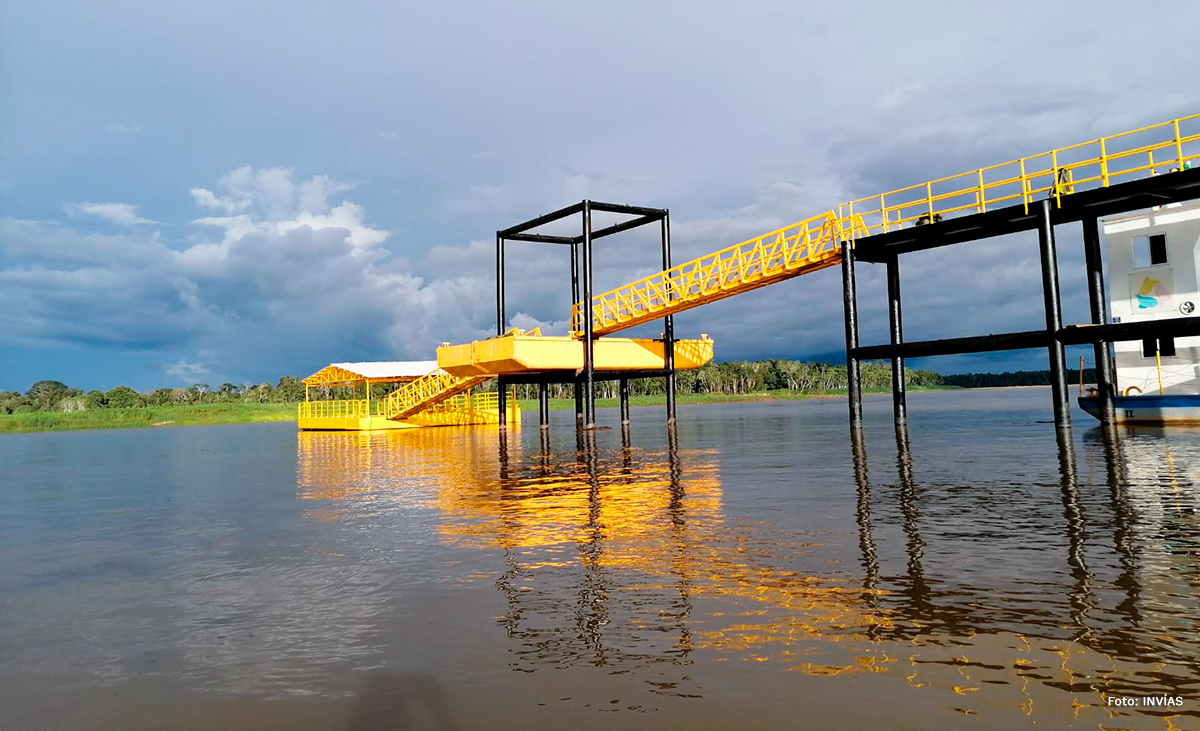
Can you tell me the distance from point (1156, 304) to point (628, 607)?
28.9m

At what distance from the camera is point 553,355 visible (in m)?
34.3

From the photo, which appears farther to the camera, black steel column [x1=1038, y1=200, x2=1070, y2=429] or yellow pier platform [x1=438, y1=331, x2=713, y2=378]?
yellow pier platform [x1=438, y1=331, x2=713, y2=378]

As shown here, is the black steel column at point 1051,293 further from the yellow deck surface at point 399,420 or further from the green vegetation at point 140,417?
the green vegetation at point 140,417

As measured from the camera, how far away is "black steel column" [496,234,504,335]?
40.7 metres

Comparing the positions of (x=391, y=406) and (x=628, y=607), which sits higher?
(x=391, y=406)

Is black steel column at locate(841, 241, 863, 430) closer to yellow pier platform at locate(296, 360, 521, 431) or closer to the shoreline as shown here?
yellow pier platform at locate(296, 360, 521, 431)

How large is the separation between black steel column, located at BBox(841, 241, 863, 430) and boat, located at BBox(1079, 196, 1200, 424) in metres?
8.42

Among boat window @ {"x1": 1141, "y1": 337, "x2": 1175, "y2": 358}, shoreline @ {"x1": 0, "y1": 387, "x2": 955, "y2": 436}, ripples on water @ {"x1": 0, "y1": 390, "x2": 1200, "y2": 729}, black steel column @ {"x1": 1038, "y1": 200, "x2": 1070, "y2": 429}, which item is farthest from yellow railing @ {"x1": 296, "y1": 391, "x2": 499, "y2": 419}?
ripples on water @ {"x1": 0, "y1": 390, "x2": 1200, "y2": 729}

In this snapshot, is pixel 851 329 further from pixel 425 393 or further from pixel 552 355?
pixel 425 393

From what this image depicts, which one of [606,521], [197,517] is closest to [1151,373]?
[606,521]

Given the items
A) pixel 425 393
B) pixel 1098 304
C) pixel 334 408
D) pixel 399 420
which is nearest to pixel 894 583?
pixel 1098 304

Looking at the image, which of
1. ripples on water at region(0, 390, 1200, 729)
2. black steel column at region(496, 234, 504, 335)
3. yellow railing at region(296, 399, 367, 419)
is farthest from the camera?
yellow railing at region(296, 399, 367, 419)

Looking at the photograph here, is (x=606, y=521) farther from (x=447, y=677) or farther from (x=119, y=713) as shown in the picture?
(x=119, y=713)

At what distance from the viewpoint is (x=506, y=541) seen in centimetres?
957
